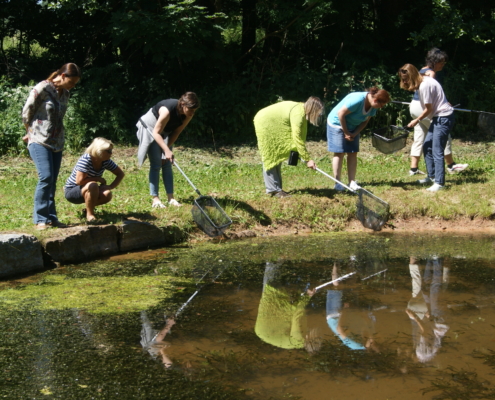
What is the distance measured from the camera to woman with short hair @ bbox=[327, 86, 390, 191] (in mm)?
7926

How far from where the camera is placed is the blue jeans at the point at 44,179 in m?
6.36

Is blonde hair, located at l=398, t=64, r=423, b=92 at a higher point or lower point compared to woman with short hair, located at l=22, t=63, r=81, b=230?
higher

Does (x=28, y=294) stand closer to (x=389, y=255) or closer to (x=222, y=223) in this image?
(x=222, y=223)

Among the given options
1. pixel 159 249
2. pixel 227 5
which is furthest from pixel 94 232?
pixel 227 5

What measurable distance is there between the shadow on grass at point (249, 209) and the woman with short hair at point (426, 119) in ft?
9.43

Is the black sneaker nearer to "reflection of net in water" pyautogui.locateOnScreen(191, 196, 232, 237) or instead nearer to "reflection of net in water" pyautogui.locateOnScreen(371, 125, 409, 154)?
"reflection of net in water" pyautogui.locateOnScreen(191, 196, 232, 237)

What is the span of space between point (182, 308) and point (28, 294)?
54.9 inches

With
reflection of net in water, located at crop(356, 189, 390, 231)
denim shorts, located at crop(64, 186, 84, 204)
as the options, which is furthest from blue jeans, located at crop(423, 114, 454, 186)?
denim shorts, located at crop(64, 186, 84, 204)

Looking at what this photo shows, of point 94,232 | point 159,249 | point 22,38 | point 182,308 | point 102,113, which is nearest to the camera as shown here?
point 182,308

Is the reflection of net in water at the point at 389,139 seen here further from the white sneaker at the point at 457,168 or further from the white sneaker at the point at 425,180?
the white sneaker at the point at 457,168

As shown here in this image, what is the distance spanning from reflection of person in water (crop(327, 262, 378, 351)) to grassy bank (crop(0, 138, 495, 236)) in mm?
2606

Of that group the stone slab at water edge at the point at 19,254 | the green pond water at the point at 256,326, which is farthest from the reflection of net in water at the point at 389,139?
the stone slab at water edge at the point at 19,254

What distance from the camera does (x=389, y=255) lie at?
21.5 feet

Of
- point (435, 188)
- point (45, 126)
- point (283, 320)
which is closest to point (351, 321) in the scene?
point (283, 320)
